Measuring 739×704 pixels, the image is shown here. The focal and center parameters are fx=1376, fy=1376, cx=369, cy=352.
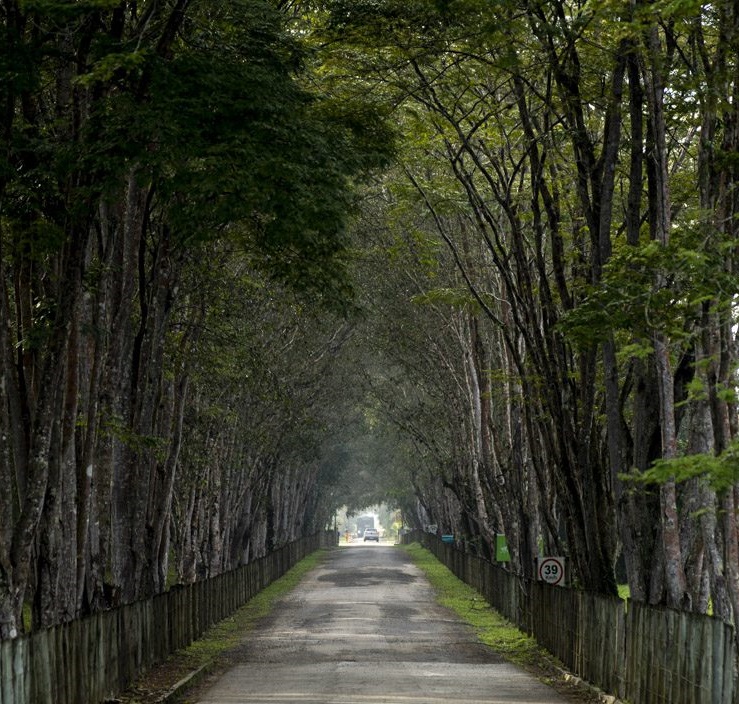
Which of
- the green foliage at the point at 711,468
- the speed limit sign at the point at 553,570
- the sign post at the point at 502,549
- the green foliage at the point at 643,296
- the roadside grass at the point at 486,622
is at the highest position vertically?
the green foliage at the point at 643,296

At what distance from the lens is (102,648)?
1658 cm

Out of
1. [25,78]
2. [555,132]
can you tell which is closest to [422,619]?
[555,132]

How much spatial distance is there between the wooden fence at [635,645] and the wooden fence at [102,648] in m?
6.27

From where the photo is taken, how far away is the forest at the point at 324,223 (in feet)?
46.8

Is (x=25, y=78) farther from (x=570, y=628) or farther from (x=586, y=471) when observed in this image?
(x=570, y=628)

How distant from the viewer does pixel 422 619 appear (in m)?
34.4

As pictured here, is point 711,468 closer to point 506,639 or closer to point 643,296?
point 643,296

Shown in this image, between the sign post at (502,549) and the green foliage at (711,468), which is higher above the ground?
the green foliage at (711,468)

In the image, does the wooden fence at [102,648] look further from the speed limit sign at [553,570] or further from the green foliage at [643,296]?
the speed limit sign at [553,570]

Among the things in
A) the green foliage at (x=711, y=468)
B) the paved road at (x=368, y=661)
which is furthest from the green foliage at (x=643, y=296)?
the paved road at (x=368, y=661)

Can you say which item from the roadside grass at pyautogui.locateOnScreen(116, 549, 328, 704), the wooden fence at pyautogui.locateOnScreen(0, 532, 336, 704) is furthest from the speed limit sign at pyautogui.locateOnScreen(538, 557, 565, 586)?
the wooden fence at pyautogui.locateOnScreen(0, 532, 336, 704)

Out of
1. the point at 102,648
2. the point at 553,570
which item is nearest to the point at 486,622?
the point at 553,570

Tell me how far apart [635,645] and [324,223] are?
6.19 meters

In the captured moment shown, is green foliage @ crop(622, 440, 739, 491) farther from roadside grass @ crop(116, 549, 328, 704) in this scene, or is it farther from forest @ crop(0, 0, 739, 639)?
roadside grass @ crop(116, 549, 328, 704)
